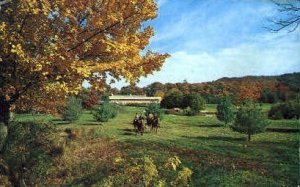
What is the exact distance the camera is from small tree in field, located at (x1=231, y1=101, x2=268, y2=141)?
34719 millimetres

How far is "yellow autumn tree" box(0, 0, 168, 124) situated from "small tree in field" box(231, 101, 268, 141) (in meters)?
19.3

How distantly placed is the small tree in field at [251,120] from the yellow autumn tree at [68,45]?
1935 cm

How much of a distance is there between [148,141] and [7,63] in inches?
652

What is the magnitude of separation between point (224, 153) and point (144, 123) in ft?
37.7

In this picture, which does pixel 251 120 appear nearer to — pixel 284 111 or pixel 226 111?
pixel 226 111

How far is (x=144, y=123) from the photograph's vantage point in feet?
124

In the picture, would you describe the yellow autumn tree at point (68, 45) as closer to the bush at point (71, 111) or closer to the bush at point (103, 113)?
the bush at point (71, 111)

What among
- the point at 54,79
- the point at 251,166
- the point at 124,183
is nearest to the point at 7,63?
the point at 54,79

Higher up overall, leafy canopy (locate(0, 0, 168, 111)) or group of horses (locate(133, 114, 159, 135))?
leafy canopy (locate(0, 0, 168, 111))

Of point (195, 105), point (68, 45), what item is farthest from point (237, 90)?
point (68, 45)

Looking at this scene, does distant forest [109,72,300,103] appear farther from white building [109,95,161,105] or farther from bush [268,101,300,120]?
bush [268,101,300,120]

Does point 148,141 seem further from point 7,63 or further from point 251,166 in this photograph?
point 7,63

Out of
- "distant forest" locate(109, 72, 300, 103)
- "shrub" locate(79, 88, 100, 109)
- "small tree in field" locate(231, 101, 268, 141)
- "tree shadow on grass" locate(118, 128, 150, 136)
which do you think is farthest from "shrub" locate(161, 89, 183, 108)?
"small tree in field" locate(231, 101, 268, 141)

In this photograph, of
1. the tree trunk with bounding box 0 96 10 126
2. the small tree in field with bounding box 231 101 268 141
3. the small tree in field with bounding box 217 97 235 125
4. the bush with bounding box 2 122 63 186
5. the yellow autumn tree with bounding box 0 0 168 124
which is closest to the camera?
the yellow autumn tree with bounding box 0 0 168 124
